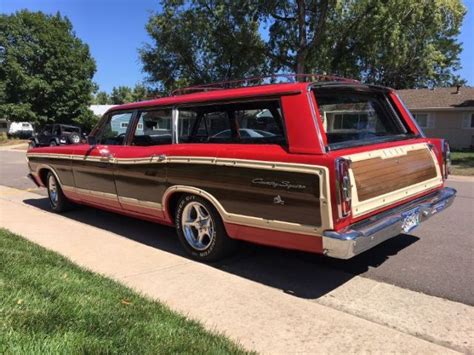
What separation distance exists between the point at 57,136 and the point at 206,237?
2621cm

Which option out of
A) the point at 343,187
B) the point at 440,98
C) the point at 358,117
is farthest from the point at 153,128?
the point at 440,98

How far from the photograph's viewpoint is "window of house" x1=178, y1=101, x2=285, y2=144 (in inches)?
192

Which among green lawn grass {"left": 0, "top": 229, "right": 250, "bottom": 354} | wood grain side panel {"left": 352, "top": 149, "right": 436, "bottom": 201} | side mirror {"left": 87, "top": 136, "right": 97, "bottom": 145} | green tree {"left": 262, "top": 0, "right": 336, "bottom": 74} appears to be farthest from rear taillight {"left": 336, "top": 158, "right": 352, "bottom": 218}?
green tree {"left": 262, "top": 0, "right": 336, "bottom": 74}

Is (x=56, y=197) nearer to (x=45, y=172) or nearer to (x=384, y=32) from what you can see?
(x=45, y=172)

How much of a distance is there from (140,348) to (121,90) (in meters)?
114

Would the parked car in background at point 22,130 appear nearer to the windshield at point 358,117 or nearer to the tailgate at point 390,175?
the windshield at point 358,117

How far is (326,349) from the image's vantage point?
3.46 metres

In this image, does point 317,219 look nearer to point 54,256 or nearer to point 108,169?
point 54,256

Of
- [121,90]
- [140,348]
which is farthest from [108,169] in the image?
[121,90]

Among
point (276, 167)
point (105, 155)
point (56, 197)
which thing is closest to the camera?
point (276, 167)

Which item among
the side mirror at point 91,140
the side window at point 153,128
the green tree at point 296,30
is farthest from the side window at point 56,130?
the side window at point 153,128

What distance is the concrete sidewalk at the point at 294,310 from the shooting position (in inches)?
140

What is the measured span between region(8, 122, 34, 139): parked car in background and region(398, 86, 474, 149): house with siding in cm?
3549

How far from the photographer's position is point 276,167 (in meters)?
4.36
